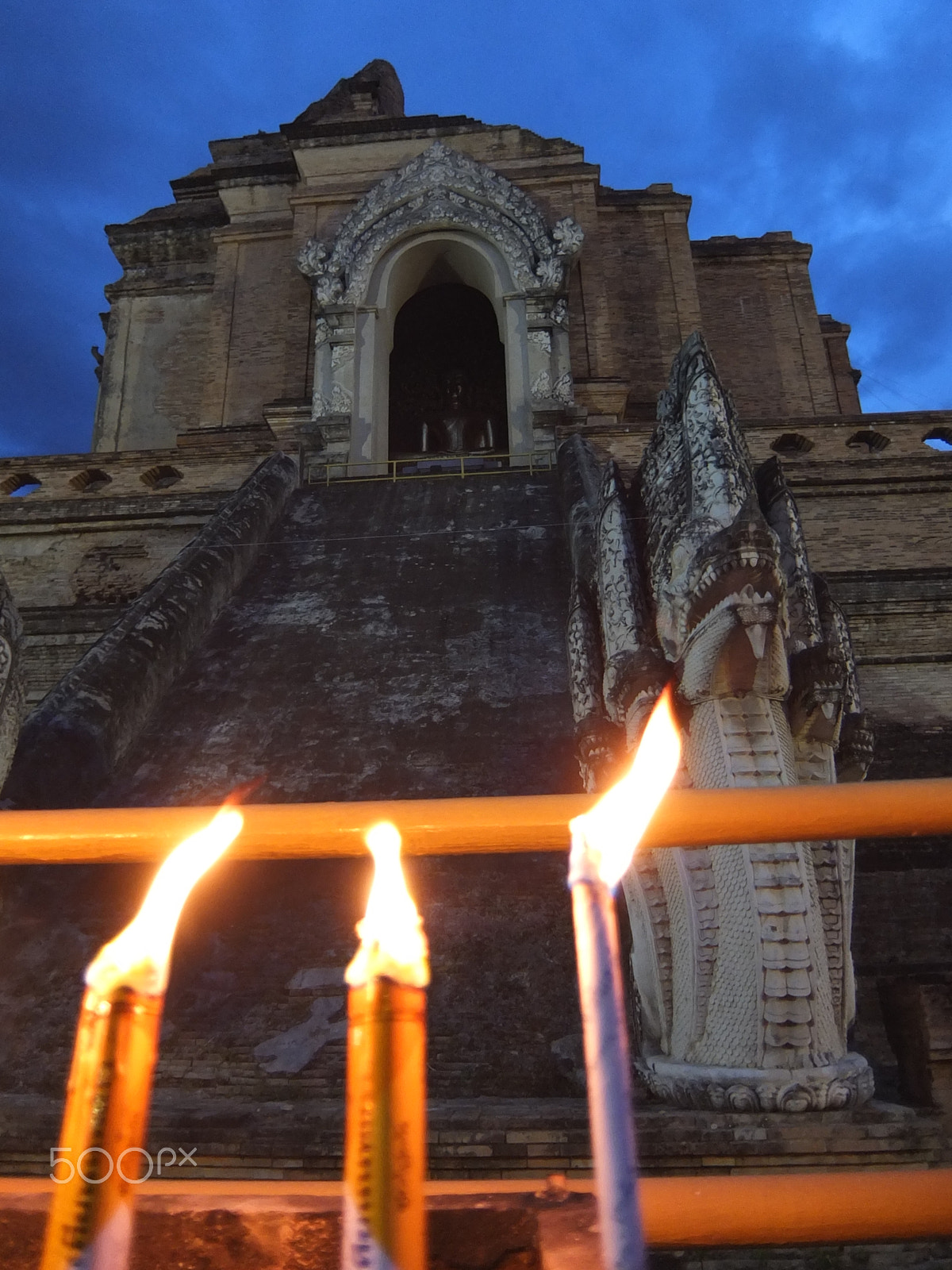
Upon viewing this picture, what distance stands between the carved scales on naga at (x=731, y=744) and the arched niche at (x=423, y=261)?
7.54 meters

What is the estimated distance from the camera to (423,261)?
41.5 feet

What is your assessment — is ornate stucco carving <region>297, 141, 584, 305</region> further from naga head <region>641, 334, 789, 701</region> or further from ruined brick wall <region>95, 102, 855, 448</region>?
naga head <region>641, 334, 789, 701</region>

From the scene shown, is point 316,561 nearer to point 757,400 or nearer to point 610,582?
point 610,582

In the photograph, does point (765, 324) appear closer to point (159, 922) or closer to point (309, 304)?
point (309, 304)

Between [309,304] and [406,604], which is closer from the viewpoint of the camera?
[406,604]

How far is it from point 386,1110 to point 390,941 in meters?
0.14

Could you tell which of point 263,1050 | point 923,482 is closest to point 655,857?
point 263,1050

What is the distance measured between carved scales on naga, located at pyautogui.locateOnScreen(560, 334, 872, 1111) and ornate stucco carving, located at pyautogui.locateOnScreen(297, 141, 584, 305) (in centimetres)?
877

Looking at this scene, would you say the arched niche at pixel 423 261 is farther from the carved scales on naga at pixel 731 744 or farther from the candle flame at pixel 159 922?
the candle flame at pixel 159 922

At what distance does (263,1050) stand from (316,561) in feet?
15.4

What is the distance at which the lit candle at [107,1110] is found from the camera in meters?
0.75

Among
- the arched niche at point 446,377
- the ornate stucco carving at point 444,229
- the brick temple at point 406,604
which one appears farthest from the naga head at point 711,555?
the arched niche at point 446,377

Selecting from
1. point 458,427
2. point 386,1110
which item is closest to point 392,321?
point 458,427

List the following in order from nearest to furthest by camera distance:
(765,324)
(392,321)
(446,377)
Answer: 1. (392,321)
2. (765,324)
3. (446,377)
